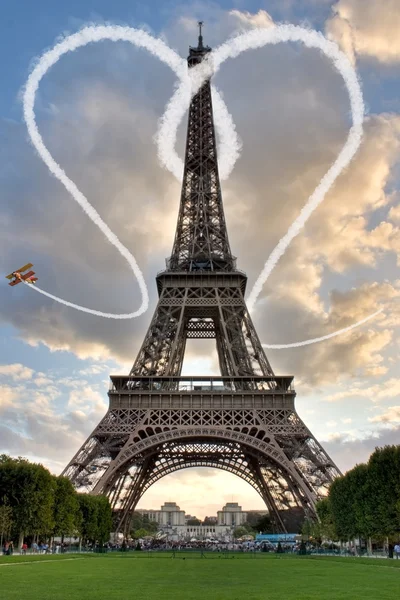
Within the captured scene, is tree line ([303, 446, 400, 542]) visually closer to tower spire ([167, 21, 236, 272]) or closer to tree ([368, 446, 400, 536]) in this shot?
tree ([368, 446, 400, 536])

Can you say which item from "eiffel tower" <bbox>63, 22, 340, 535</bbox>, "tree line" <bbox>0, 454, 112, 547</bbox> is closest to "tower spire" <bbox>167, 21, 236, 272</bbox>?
"eiffel tower" <bbox>63, 22, 340, 535</bbox>

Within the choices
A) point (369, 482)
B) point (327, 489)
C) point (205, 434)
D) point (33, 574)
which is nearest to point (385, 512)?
point (369, 482)

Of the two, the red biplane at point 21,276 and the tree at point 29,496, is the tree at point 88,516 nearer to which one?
the tree at point 29,496

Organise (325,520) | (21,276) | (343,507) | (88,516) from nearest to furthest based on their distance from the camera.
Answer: (21,276)
(343,507)
(325,520)
(88,516)

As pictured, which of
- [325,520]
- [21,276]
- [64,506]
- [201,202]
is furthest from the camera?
[201,202]

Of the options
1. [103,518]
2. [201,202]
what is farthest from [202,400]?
[201,202]

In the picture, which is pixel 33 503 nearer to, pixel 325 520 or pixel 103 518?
pixel 103 518

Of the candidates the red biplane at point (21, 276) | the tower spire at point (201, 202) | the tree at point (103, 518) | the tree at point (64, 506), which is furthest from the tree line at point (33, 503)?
the tower spire at point (201, 202)
